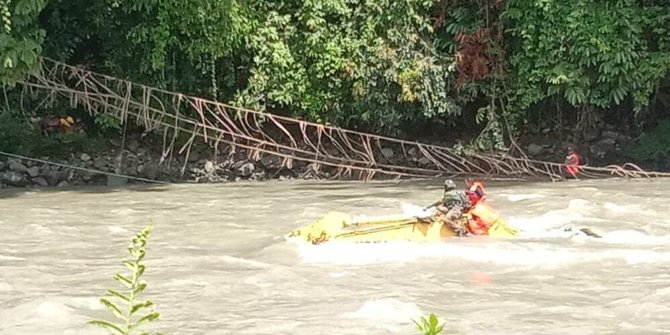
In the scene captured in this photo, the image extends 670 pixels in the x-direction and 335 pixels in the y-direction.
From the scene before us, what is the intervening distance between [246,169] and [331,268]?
6567 millimetres

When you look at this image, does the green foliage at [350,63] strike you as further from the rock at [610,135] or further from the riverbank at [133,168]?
the rock at [610,135]

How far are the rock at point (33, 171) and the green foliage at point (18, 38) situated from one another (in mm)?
2208

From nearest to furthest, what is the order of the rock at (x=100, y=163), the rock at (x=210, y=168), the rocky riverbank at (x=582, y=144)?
1. the rock at (x=100, y=163)
2. the rock at (x=210, y=168)
3. the rocky riverbank at (x=582, y=144)

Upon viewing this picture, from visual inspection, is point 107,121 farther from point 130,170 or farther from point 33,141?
point 33,141

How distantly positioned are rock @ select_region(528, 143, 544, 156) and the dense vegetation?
39cm

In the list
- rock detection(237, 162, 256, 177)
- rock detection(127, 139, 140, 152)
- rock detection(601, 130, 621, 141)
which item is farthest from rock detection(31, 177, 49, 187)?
rock detection(601, 130, 621, 141)

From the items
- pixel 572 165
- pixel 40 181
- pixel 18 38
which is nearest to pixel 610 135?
pixel 572 165

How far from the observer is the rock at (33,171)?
12.6m

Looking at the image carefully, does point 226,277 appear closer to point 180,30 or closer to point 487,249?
point 487,249

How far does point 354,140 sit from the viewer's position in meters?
13.8

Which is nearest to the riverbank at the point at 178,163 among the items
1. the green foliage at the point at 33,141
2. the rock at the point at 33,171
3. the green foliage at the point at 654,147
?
the rock at the point at 33,171

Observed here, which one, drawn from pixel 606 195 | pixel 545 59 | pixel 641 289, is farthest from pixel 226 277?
pixel 545 59

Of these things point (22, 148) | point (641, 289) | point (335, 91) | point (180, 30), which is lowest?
point (641, 289)

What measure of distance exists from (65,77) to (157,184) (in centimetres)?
232
